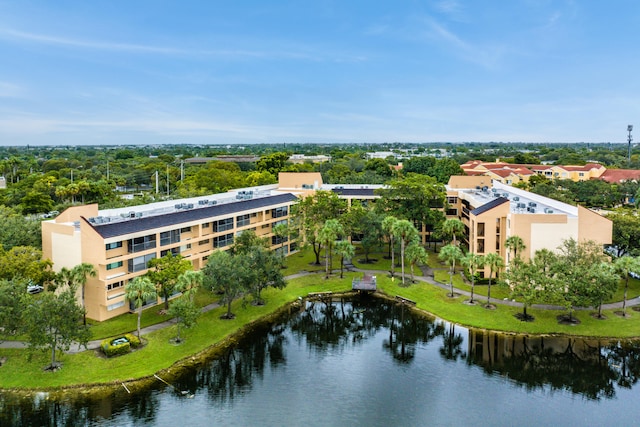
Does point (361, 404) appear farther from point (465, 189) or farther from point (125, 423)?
point (465, 189)

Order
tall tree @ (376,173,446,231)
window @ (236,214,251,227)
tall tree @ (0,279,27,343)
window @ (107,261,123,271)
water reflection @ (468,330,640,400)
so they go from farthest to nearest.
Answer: tall tree @ (376,173,446,231), window @ (236,214,251,227), window @ (107,261,123,271), water reflection @ (468,330,640,400), tall tree @ (0,279,27,343)

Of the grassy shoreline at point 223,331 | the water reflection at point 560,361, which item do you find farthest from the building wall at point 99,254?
the water reflection at point 560,361

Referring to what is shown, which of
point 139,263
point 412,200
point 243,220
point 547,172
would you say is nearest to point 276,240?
point 243,220

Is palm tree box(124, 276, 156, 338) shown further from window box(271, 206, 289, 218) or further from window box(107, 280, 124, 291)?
window box(271, 206, 289, 218)

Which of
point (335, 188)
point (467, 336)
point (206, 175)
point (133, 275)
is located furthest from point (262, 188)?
point (467, 336)

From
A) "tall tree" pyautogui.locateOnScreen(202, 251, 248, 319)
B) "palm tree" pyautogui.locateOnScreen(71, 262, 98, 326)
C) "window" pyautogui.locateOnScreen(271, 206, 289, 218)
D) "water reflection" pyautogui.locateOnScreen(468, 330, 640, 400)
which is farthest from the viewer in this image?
"window" pyautogui.locateOnScreen(271, 206, 289, 218)

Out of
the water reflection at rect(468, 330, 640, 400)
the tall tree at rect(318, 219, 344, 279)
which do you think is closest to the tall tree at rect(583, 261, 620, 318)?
the water reflection at rect(468, 330, 640, 400)
